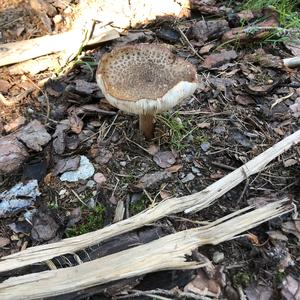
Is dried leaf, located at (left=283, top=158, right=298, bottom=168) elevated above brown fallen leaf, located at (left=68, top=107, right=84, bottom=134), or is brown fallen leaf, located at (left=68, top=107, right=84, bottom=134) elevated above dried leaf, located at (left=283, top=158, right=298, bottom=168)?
brown fallen leaf, located at (left=68, top=107, right=84, bottom=134)

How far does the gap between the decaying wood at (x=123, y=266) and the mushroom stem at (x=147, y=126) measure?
70cm

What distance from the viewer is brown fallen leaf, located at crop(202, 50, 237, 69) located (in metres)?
3.14

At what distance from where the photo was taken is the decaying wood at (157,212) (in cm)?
216

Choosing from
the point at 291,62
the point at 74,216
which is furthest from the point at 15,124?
the point at 291,62

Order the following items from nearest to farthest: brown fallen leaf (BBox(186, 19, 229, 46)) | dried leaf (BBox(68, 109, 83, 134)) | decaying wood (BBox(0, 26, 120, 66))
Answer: dried leaf (BBox(68, 109, 83, 134)), decaying wood (BBox(0, 26, 120, 66)), brown fallen leaf (BBox(186, 19, 229, 46))

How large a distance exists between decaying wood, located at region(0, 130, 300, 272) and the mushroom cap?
493 mm

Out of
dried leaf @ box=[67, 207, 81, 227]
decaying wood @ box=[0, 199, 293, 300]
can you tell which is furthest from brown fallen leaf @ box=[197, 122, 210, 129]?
dried leaf @ box=[67, 207, 81, 227]

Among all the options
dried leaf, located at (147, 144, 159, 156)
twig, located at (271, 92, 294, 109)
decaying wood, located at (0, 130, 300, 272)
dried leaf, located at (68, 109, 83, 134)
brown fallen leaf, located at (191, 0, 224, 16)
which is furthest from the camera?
brown fallen leaf, located at (191, 0, 224, 16)

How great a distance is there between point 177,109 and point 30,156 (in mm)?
937

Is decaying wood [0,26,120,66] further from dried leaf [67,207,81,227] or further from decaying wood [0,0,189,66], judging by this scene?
dried leaf [67,207,81,227]

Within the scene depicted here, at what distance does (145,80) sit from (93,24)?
3.46 feet

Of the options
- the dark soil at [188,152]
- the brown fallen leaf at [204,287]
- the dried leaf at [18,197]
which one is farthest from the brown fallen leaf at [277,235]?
the dried leaf at [18,197]

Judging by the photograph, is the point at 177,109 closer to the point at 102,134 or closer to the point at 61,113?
the point at 102,134

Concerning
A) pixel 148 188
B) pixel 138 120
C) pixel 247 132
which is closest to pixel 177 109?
pixel 138 120
